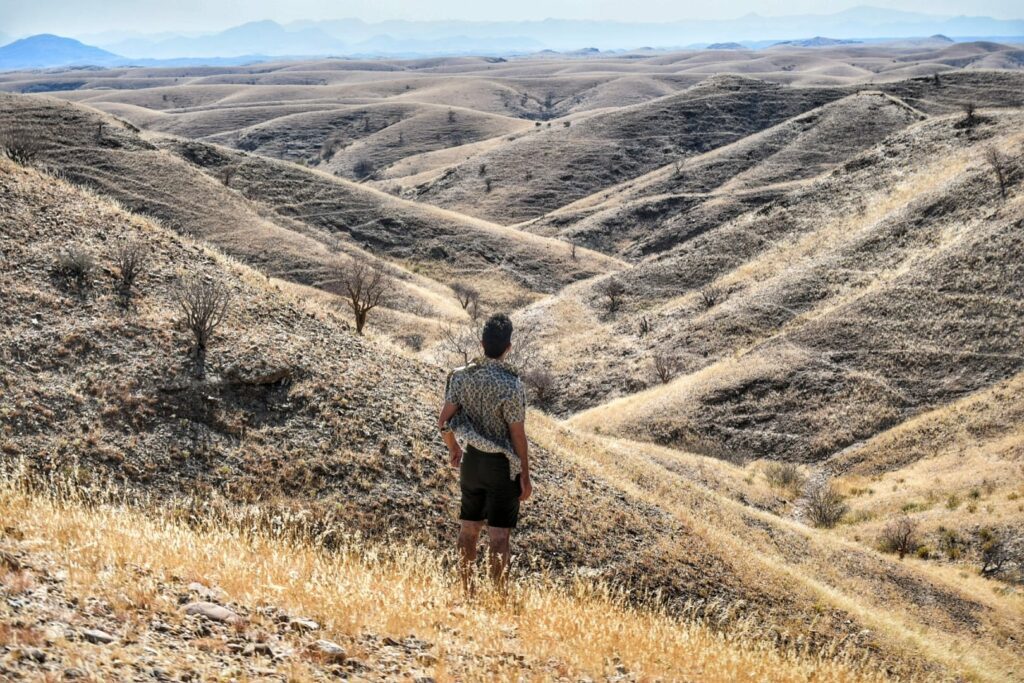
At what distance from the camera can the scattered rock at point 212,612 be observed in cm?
533

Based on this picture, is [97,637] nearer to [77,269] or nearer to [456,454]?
[456,454]

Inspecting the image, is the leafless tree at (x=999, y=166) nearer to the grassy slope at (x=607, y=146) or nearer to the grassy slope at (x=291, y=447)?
the grassy slope at (x=291, y=447)

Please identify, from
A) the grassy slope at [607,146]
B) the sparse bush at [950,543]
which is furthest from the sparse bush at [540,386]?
the grassy slope at [607,146]

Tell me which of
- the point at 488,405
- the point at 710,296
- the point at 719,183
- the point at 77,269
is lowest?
the point at 710,296

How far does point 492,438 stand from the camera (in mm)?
7008

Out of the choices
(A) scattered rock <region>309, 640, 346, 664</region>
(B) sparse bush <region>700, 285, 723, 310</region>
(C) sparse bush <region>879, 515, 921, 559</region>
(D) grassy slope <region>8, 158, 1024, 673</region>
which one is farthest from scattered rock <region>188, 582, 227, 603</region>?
(B) sparse bush <region>700, 285, 723, 310</region>

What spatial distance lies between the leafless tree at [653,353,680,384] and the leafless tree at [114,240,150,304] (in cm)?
2913

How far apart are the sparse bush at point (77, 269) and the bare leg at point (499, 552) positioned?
10.1 meters

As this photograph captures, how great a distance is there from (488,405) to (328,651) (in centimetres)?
257

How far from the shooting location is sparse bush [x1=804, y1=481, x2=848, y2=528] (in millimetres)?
24719

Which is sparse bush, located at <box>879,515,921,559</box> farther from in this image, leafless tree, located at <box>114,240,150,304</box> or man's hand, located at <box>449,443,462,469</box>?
leafless tree, located at <box>114,240,150,304</box>

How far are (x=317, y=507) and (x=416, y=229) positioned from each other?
59.0 metres

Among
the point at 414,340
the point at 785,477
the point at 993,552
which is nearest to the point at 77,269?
the point at 993,552

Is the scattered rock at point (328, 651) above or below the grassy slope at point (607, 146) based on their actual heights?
below
